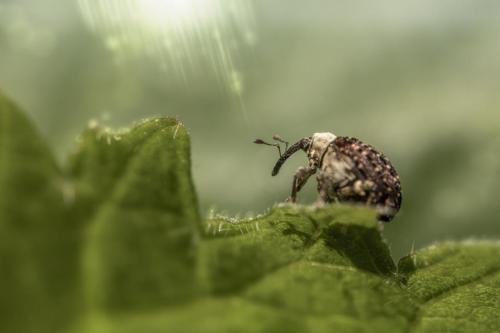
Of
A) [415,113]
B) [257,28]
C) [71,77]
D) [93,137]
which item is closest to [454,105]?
[415,113]

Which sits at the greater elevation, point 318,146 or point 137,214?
point 318,146

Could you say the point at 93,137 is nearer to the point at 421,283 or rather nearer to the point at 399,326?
the point at 399,326

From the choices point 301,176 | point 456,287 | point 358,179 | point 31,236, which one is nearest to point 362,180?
point 358,179

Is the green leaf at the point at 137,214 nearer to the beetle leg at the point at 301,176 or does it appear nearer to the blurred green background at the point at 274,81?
the beetle leg at the point at 301,176

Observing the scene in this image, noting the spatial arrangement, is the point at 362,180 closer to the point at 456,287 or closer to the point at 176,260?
the point at 456,287

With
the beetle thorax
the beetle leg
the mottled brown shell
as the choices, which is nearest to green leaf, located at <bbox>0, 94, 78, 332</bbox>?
the mottled brown shell

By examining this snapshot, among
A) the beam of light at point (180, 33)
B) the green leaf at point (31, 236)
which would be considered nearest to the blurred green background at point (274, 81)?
the beam of light at point (180, 33)
